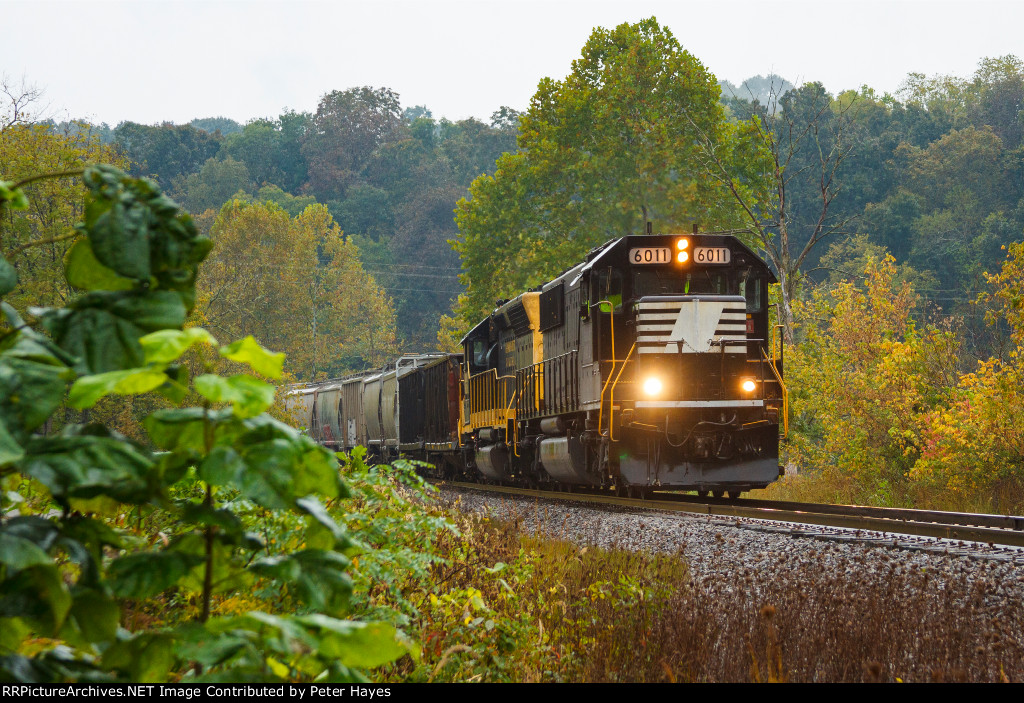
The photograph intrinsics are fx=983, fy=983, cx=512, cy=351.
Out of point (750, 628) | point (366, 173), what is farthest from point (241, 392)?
point (366, 173)

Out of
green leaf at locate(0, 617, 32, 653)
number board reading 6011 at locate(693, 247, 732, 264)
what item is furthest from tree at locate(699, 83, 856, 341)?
green leaf at locate(0, 617, 32, 653)

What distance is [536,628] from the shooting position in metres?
4.96

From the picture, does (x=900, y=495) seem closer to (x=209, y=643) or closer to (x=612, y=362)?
(x=612, y=362)

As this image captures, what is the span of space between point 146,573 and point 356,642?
16.1 inches

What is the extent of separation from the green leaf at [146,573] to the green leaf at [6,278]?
51 centimetres

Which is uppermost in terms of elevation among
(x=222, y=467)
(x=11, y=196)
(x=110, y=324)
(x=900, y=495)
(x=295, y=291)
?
(x=295, y=291)

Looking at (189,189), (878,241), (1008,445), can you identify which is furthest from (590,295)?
(189,189)

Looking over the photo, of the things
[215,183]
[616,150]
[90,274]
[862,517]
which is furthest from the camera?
[215,183]

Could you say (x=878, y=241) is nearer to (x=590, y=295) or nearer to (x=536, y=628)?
(x=590, y=295)

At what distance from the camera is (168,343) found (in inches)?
61.0

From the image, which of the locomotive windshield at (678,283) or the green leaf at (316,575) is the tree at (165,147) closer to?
the locomotive windshield at (678,283)

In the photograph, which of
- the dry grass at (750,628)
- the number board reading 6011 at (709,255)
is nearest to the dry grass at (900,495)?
the number board reading 6011 at (709,255)

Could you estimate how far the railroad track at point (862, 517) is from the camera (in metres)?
9.27

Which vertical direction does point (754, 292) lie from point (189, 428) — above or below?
above
